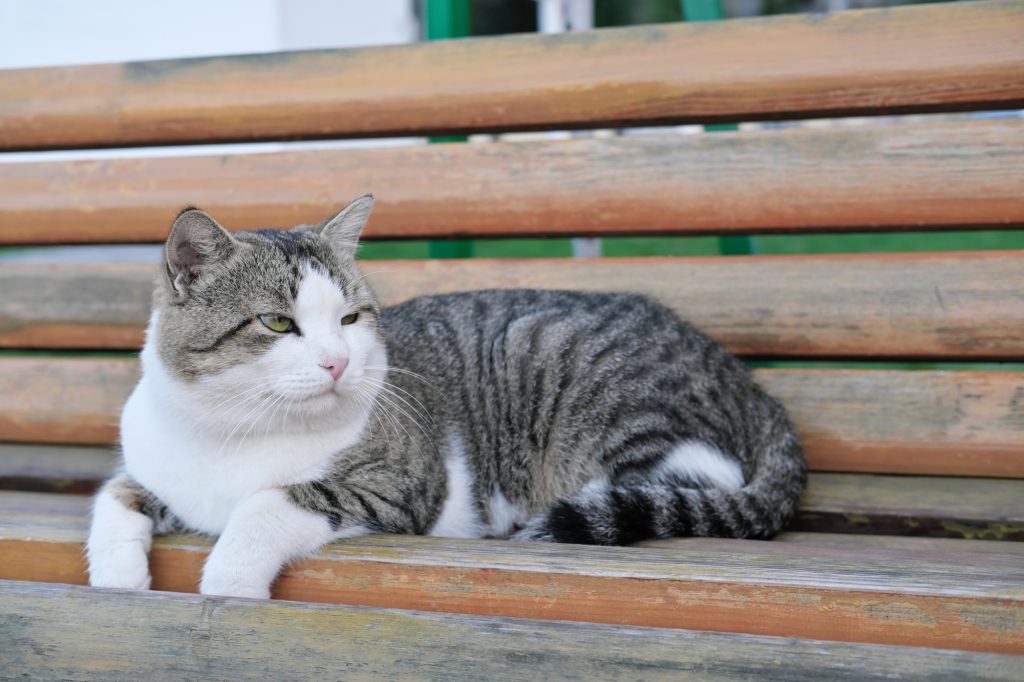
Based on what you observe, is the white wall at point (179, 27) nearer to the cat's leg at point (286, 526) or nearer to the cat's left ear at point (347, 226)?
the cat's left ear at point (347, 226)

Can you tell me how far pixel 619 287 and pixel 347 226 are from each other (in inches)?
33.8

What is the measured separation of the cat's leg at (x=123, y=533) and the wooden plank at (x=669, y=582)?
0.19ft

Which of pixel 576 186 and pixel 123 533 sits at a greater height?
pixel 576 186

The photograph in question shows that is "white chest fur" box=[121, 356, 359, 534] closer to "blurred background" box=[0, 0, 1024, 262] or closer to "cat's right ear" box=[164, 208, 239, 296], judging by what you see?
"cat's right ear" box=[164, 208, 239, 296]

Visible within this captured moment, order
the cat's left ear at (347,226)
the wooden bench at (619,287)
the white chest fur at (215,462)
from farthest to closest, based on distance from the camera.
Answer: the cat's left ear at (347,226) → the white chest fur at (215,462) → the wooden bench at (619,287)

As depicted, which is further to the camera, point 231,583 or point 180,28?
point 180,28

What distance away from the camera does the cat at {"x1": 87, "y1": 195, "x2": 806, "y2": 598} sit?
1.88 m

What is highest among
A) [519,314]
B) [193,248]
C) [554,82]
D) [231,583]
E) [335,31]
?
[335,31]

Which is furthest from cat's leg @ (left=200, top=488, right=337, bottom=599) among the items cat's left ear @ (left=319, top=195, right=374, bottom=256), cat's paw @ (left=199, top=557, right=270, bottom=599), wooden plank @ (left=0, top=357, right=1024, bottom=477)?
wooden plank @ (left=0, top=357, right=1024, bottom=477)

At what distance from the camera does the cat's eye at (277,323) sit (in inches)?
74.8

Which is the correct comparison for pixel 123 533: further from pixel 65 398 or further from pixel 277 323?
pixel 65 398

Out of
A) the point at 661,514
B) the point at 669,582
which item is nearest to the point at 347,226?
the point at 661,514

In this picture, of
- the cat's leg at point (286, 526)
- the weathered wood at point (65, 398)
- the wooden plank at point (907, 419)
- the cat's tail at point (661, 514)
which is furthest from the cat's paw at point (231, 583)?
the wooden plank at point (907, 419)

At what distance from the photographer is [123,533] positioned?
1863 mm
